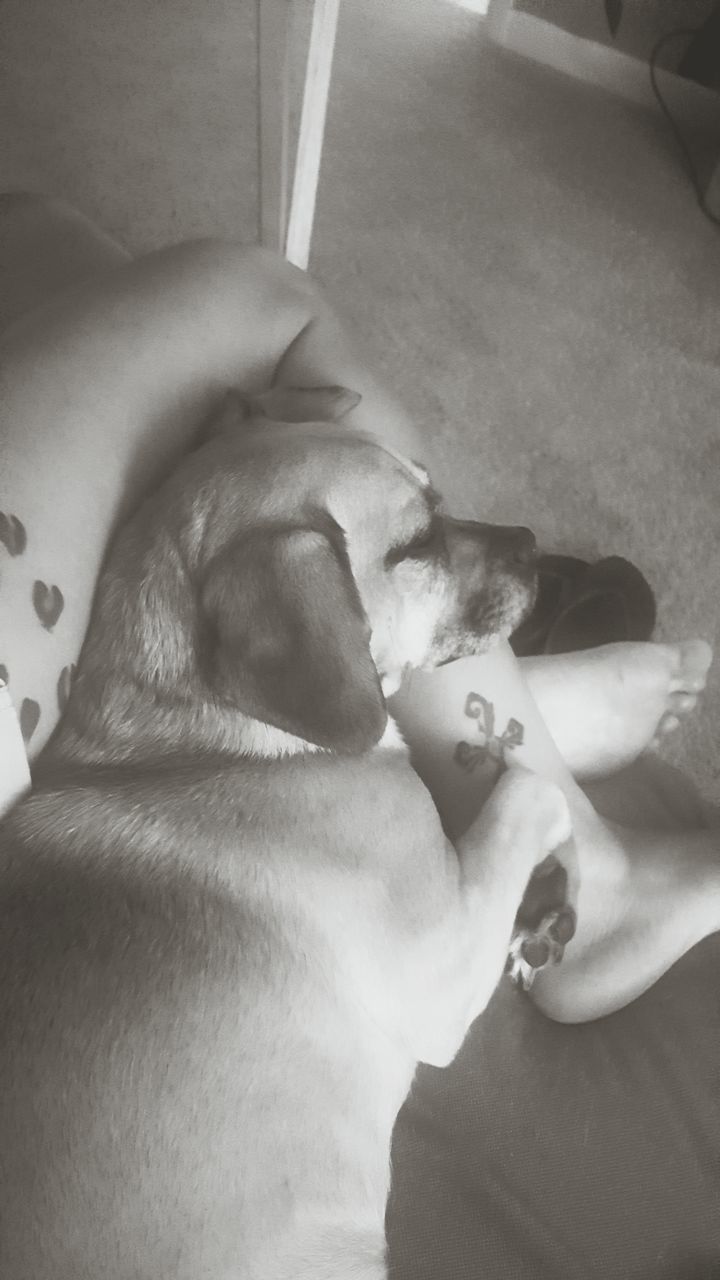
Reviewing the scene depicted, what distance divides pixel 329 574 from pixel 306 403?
1.36ft

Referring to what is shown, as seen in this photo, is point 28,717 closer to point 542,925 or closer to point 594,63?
point 542,925

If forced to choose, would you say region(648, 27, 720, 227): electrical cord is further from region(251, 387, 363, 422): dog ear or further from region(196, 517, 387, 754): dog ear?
region(196, 517, 387, 754): dog ear

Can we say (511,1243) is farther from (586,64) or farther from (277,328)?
(586,64)

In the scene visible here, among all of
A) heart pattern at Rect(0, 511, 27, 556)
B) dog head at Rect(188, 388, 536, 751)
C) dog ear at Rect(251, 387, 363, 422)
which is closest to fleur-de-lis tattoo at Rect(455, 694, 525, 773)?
dog head at Rect(188, 388, 536, 751)

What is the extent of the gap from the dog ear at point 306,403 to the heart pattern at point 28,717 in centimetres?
59

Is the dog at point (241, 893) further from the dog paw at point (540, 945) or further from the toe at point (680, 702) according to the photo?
the toe at point (680, 702)

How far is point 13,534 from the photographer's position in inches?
43.1

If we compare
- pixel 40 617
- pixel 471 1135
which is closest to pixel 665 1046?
pixel 471 1135

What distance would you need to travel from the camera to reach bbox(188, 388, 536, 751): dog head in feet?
3.59

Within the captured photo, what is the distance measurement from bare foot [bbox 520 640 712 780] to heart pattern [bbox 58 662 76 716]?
0.89 meters

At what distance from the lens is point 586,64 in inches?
158

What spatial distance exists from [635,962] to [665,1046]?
0.13 m

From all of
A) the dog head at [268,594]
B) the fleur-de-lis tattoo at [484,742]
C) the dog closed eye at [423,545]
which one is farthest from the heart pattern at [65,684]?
the fleur-de-lis tattoo at [484,742]

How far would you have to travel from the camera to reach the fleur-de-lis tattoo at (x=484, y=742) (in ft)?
4.92
